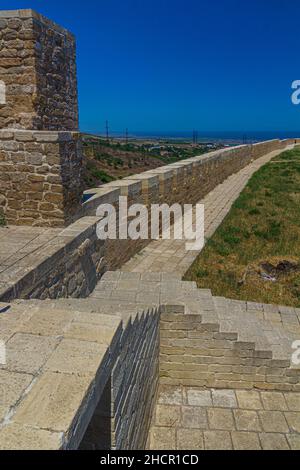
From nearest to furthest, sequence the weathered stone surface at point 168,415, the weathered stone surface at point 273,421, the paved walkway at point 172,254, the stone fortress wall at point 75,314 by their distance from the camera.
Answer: the stone fortress wall at point 75,314 → the weathered stone surface at point 273,421 → the weathered stone surface at point 168,415 → the paved walkway at point 172,254

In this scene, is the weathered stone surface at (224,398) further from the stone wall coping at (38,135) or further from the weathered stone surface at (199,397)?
the stone wall coping at (38,135)

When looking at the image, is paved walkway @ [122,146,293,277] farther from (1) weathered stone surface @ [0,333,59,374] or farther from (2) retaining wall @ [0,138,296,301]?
(1) weathered stone surface @ [0,333,59,374]

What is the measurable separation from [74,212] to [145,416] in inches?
117

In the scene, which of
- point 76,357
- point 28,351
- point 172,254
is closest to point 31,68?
point 172,254

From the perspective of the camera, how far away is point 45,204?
5.09 m

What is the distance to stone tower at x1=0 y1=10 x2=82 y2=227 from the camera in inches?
195

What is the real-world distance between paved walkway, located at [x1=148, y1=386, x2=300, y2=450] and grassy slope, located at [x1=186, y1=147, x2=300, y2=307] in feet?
6.40

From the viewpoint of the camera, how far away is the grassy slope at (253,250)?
245 inches

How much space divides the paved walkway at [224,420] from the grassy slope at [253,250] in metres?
1.95

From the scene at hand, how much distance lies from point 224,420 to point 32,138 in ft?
13.9

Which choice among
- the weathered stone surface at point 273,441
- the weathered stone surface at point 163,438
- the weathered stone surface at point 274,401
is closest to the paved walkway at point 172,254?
the weathered stone surface at point 274,401

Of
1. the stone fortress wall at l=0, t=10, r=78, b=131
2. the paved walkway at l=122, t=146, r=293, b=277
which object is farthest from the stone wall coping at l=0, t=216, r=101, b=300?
the stone fortress wall at l=0, t=10, r=78, b=131

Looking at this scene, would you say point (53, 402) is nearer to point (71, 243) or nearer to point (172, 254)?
point (71, 243)
